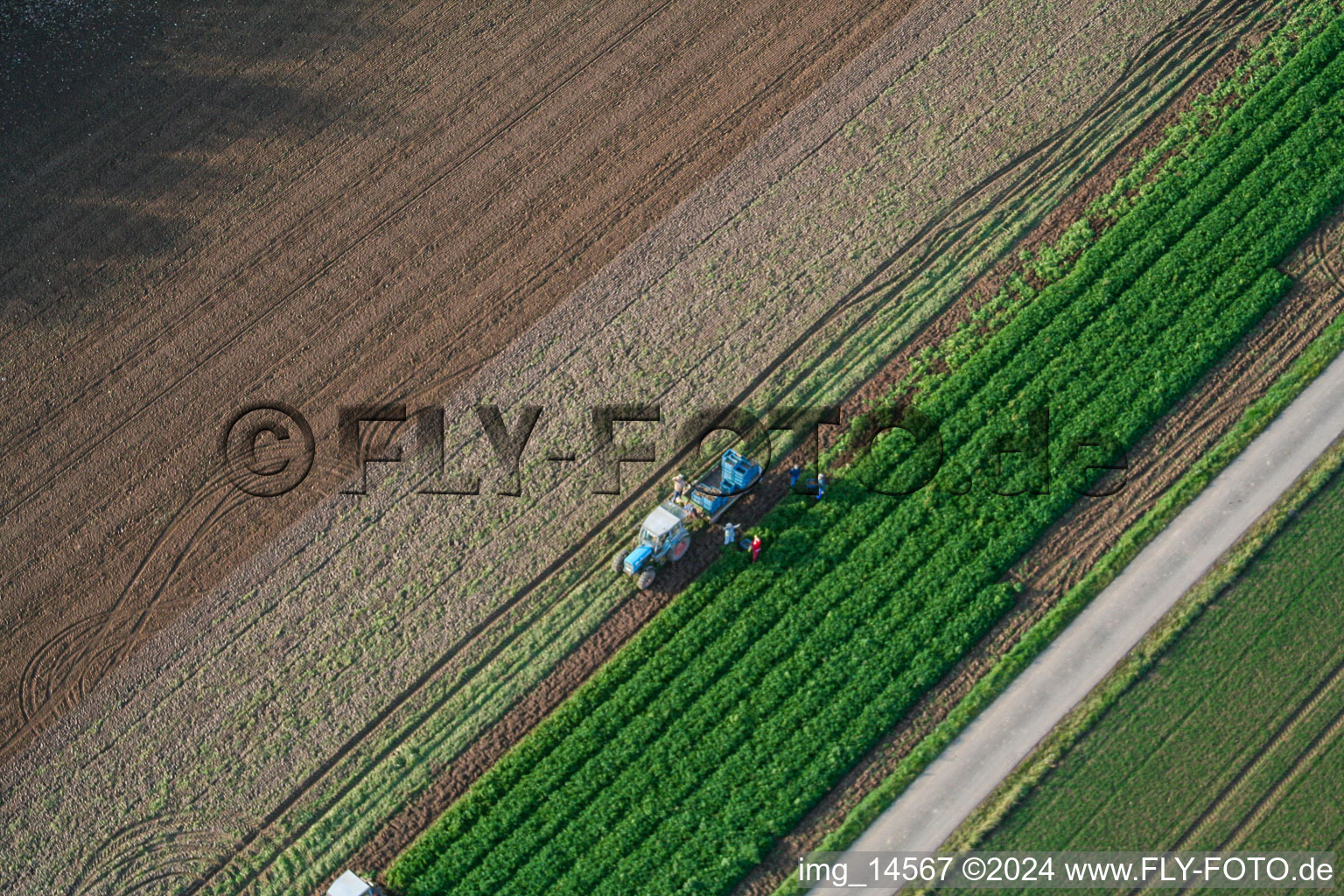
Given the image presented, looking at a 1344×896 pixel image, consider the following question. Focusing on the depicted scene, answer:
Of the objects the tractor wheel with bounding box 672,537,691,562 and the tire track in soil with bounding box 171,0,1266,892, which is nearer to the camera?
the tire track in soil with bounding box 171,0,1266,892

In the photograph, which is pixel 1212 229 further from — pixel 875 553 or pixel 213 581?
pixel 213 581

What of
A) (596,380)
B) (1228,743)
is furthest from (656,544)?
(1228,743)

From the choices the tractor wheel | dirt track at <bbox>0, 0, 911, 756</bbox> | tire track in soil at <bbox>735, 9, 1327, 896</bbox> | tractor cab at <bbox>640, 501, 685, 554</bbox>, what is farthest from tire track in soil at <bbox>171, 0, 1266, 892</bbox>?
dirt track at <bbox>0, 0, 911, 756</bbox>

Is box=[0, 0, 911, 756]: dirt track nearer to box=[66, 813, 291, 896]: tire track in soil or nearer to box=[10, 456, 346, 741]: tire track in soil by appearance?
box=[10, 456, 346, 741]: tire track in soil

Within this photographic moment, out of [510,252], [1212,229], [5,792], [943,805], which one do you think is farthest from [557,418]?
[1212,229]

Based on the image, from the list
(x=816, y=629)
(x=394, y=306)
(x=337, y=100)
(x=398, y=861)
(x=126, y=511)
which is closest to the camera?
(x=398, y=861)

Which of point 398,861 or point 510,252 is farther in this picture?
point 510,252

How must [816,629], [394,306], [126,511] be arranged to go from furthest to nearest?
[394,306] < [126,511] < [816,629]
